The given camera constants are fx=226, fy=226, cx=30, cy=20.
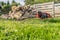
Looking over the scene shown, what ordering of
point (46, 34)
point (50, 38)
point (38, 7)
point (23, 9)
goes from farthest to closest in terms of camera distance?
point (38, 7) < point (23, 9) < point (46, 34) < point (50, 38)

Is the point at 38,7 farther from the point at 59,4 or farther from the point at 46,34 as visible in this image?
the point at 46,34

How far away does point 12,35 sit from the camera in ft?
18.1

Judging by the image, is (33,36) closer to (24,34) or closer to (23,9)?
(24,34)

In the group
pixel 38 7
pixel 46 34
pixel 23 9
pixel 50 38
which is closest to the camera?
pixel 50 38

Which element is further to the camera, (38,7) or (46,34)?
(38,7)

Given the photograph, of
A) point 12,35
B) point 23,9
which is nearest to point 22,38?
point 12,35

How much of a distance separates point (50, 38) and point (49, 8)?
49.8ft

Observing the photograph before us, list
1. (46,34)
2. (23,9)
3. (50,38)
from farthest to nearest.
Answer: (23,9), (46,34), (50,38)

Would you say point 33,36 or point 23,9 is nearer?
point 33,36

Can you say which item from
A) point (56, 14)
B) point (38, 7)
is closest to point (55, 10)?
point (56, 14)

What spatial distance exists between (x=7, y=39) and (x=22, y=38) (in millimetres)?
357

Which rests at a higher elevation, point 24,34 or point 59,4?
point 24,34

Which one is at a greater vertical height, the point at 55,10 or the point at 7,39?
the point at 7,39

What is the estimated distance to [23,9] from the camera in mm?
19234
